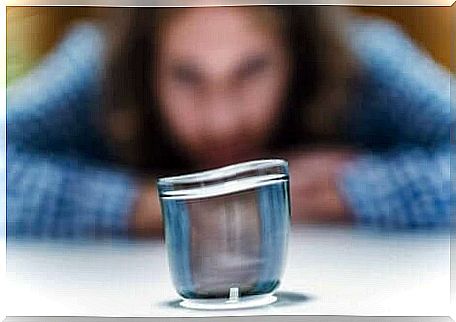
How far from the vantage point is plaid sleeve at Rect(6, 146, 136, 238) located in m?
1.34

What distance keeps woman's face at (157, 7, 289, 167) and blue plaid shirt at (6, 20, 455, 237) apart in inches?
5.8

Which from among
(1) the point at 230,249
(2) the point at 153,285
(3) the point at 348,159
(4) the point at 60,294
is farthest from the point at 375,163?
(4) the point at 60,294

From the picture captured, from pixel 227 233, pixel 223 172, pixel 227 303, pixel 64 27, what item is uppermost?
pixel 64 27

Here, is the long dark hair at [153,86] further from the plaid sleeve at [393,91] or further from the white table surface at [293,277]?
the white table surface at [293,277]

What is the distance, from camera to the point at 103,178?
135 cm

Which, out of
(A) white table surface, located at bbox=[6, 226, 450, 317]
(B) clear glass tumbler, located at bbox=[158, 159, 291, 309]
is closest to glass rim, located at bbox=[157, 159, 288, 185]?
(B) clear glass tumbler, located at bbox=[158, 159, 291, 309]

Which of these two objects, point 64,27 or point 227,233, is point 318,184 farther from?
point 64,27

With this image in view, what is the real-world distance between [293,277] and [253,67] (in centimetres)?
44

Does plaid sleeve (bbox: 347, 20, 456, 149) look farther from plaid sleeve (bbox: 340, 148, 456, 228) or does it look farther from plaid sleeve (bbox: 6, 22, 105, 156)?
plaid sleeve (bbox: 6, 22, 105, 156)

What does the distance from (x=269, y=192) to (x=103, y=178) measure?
0.34 meters

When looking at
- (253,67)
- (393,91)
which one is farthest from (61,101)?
(393,91)

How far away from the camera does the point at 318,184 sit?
4.46 ft

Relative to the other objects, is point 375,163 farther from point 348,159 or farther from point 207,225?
point 207,225

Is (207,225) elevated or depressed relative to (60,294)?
elevated
